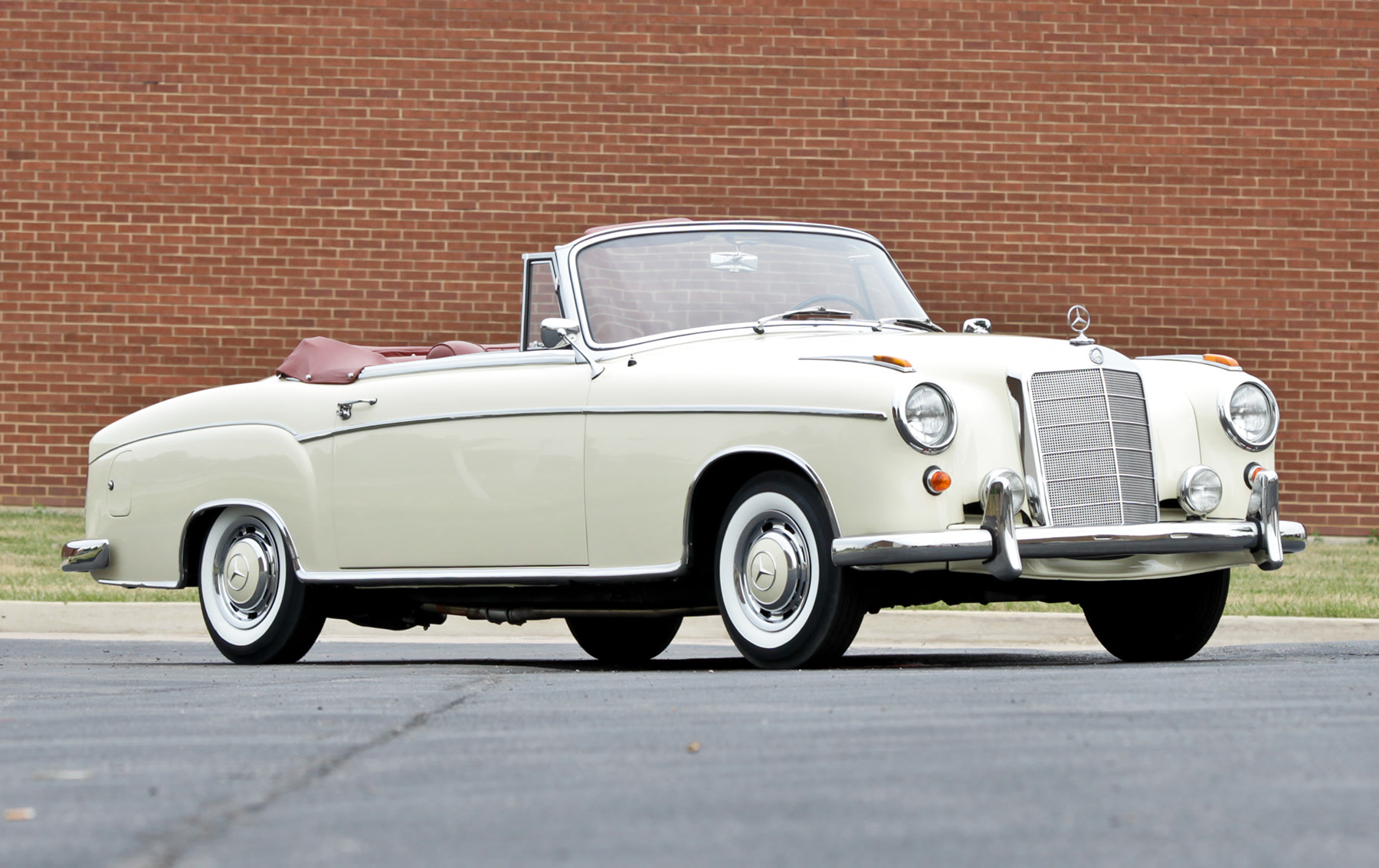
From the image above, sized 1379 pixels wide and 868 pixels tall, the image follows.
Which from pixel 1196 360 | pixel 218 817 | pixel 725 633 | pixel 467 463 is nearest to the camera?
pixel 218 817

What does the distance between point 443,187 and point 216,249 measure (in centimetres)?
185

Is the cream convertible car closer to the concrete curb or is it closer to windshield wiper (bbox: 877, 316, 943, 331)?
windshield wiper (bbox: 877, 316, 943, 331)

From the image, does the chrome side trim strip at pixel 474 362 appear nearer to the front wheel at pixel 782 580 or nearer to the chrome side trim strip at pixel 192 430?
the chrome side trim strip at pixel 192 430

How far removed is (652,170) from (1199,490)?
28.6ft

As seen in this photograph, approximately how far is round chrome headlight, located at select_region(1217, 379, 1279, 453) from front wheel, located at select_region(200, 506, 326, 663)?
370cm

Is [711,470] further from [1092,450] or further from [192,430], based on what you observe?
[192,430]

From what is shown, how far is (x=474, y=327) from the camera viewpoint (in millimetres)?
14484

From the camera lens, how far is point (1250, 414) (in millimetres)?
6629

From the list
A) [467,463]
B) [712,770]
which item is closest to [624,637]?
[467,463]

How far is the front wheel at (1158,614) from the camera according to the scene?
6.90 metres

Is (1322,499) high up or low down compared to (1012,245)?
down

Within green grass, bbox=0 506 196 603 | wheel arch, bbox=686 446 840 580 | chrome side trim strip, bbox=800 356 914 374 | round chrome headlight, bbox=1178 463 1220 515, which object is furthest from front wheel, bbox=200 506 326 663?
round chrome headlight, bbox=1178 463 1220 515

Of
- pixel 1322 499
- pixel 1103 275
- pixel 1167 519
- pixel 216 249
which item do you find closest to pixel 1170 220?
pixel 1103 275

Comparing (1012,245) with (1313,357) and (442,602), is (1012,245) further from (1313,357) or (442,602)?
(442,602)
